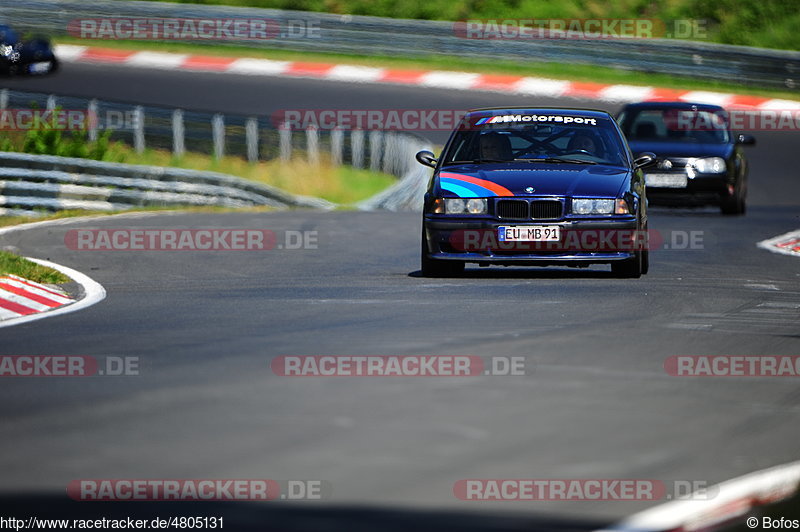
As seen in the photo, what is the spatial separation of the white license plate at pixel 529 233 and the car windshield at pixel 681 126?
916 centimetres

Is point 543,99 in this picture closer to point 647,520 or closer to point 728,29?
point 728,29

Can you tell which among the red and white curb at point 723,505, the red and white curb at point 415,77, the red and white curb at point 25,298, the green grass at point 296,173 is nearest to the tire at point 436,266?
the red and white curb at point 25,298

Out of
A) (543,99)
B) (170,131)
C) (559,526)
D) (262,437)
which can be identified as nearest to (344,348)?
(262,437)

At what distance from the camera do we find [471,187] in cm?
1226

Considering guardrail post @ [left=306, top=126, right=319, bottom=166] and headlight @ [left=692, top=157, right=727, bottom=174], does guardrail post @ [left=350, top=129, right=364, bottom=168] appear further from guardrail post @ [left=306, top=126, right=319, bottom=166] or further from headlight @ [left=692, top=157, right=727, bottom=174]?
headlight @ [left=692, top=157, right=727, bottom=174]

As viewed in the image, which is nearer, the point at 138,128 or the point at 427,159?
the point at 427,159

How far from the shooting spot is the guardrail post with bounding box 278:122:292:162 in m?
26.2

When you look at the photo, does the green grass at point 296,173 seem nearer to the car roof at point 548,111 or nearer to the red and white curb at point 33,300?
the car roof at point 548,111

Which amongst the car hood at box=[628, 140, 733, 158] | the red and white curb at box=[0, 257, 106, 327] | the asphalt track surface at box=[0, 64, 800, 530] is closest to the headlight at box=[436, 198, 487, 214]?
the asphalt track surface at box=[0, 64, 800, 530]

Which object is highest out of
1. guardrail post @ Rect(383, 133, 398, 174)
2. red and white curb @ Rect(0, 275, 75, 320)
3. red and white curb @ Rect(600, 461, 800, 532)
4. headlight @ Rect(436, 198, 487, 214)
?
red and white curb @ Rect(600, 461, 800, 532)

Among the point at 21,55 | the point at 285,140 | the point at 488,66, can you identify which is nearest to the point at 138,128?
the point at 285,140

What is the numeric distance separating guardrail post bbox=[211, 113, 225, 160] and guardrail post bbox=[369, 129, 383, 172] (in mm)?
2477

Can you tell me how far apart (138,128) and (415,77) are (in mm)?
8829

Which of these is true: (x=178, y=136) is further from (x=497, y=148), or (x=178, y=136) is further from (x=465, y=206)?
(x=465, y=206)
